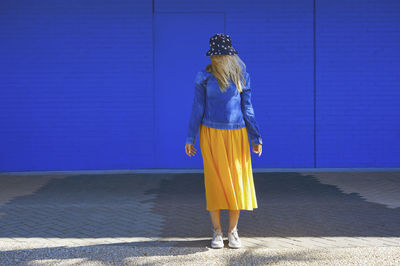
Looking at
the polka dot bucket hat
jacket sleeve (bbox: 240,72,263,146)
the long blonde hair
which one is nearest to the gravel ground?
jacket sleeve (bbox: 240,72,263,146)

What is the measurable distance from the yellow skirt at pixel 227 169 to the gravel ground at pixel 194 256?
42 centimetres

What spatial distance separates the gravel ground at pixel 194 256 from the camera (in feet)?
14.0

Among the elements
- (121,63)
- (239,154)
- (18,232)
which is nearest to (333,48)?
(121,63)

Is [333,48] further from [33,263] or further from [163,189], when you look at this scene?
[33,263]

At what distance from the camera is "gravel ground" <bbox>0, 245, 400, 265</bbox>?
426cm

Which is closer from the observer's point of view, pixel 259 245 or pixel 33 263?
pixel 33 263

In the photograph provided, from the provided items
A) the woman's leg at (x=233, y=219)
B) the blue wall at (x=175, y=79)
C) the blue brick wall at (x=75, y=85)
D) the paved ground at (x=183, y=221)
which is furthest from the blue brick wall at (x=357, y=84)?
the woman's leg at (x=233, y=219)

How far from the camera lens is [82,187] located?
8.11 m

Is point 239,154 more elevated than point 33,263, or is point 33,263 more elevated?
point 239,154

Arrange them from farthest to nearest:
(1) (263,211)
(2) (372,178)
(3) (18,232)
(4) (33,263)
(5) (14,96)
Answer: (5) (14,96)
(2) (372,178)
(1) (263,211)
(3) (18,232)
(4) (33,263)

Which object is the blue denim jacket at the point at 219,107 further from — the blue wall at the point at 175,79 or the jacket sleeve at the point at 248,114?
the blue wall at the point at 175,79

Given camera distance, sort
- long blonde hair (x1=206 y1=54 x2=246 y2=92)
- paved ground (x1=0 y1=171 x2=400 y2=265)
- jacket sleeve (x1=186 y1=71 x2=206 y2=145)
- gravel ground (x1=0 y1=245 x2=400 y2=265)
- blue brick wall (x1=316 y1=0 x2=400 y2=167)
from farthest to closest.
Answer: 1. blue brick wall (x1=316 y1=0 x2=400 y2=167)
2. jacket sleeve (x1=186 y1=71 x2=206 y2=145)
3. long blonde hair (x1=206 y1=54 x2=246 y2=92)
4. paved ground (x1=0 y1=171 x2=400 y2=265)
5. gravel ground (x1=0 y1=245 x2=400 y2=265)

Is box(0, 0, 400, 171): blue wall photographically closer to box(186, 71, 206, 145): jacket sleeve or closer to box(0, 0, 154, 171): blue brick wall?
box(0, 0, 154, 171): blue brick wall

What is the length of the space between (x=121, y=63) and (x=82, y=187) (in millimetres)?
2520
